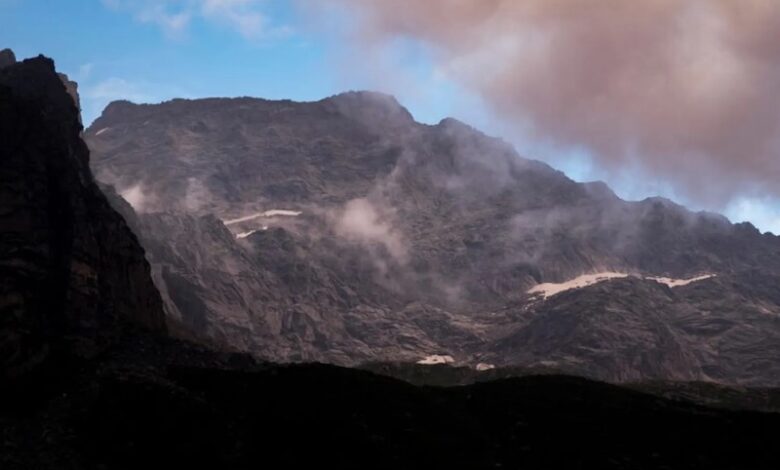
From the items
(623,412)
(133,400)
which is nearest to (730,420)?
(623,412)

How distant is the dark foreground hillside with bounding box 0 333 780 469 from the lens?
245 feet

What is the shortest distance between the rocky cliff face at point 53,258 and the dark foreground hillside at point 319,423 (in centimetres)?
461

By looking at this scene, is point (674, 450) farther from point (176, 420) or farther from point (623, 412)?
point (176, 420)

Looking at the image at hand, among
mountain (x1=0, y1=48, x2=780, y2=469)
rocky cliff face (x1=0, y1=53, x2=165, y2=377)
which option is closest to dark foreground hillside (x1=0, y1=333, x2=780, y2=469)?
mountain (x1=0, y1=48, x2=780, y2=469)

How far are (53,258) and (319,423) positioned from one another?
132 ft

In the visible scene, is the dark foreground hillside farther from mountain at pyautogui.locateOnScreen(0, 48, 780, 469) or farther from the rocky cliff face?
the rocky cliff face

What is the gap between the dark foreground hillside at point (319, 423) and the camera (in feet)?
245

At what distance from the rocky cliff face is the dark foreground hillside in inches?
182

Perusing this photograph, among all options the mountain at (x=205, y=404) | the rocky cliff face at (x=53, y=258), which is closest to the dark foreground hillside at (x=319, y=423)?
the mountain at (x=205, y=404)

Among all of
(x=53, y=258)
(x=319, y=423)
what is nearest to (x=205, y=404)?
(x=319, y=423)

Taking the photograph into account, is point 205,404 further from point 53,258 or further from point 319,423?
point 53,258

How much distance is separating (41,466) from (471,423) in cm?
3901

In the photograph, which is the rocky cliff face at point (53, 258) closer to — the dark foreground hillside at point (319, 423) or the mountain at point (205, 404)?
the mountain at point (205, 404)

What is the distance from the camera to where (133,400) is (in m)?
81.6
